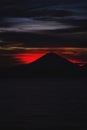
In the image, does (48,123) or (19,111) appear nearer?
(48,123)

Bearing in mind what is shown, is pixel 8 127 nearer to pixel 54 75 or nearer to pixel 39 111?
pixel 39 111

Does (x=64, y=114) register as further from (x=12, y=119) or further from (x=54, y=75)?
(x=54, y=75)

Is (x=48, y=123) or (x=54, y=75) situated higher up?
(x=48, y=123)

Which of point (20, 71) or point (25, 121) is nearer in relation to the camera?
point (25, 121)

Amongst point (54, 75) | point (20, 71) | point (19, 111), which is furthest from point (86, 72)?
point (19, 111)

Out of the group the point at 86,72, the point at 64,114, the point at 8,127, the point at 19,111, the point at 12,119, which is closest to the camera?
the point at 8,127

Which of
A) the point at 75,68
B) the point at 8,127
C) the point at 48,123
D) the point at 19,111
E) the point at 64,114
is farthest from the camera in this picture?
the point at 75,68

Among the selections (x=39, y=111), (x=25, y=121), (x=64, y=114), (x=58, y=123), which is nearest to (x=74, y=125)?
(x=58, y=123)

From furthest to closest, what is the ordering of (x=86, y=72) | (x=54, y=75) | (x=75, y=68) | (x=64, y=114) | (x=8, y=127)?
(x=75, y=68) < (x=54, y=75) < (x=86, y=72) < (x=64, y=114) < (x=8, y=127)

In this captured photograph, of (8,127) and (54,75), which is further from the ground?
(8,127)
